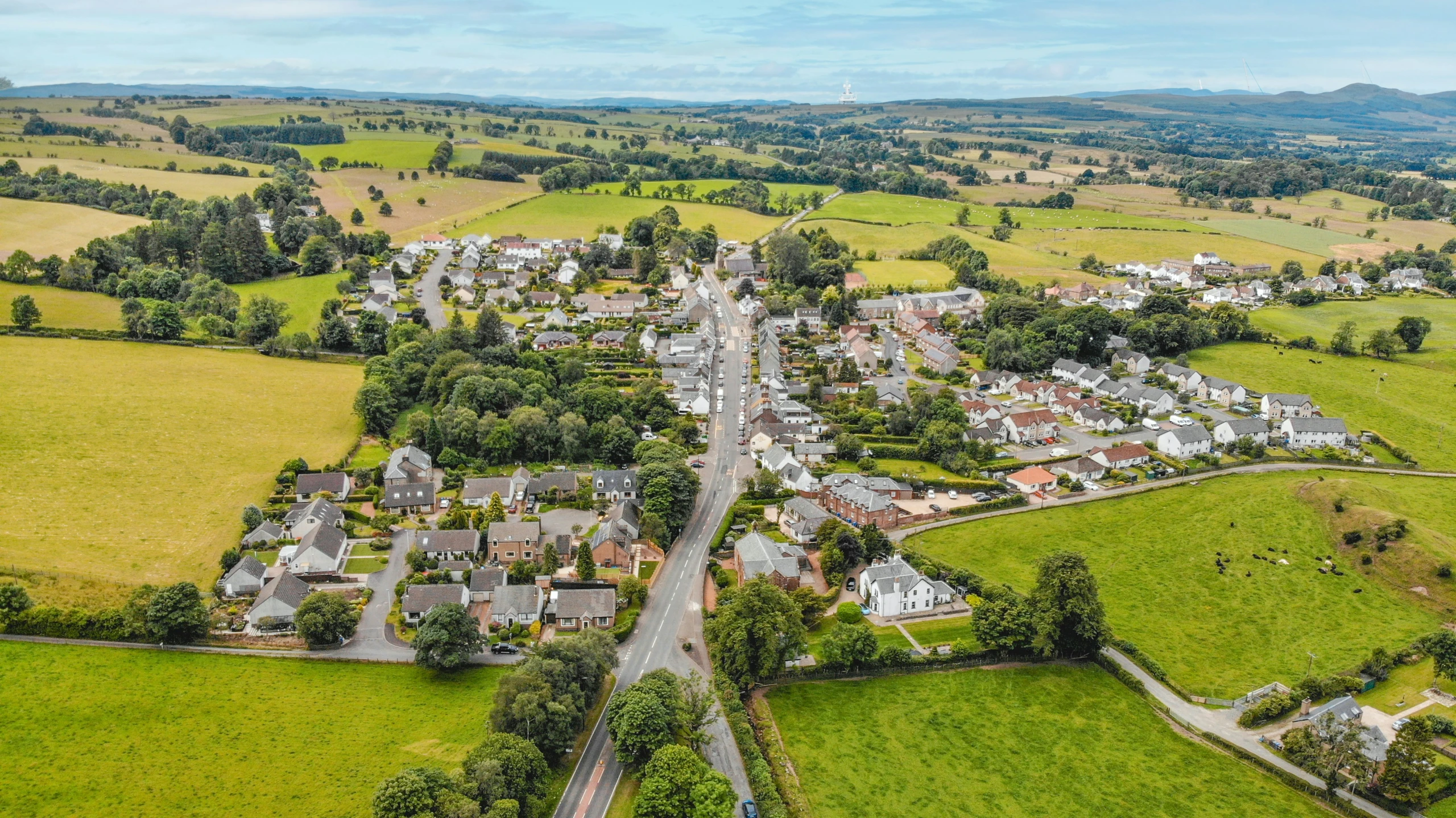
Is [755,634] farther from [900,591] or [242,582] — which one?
[242,582]

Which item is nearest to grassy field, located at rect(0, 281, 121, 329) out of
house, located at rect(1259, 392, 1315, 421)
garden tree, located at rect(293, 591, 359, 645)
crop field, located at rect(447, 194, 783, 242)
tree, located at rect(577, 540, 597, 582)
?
crop field, located at rect(447, 194, 783, 242)

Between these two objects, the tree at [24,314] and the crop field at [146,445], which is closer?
the crop field at [146,445]

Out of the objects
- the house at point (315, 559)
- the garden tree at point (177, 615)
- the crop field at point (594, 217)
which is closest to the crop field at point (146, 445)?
the house at point (315, 559)

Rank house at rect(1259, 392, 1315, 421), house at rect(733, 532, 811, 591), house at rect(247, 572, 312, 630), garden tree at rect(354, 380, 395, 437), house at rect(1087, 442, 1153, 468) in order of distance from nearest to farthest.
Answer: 1. house at rect(247, 572, 312, 630)
2. house at rect(733, 532, 811, 591)
3. house at rect(1087, 442, 1153, 468)
4. garden tree at rect(354, 380, 395, 437)
5. house at rect(1259, 392, 1315, 421)

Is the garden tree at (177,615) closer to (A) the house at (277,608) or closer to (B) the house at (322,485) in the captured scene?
(A) the house at (277,608)

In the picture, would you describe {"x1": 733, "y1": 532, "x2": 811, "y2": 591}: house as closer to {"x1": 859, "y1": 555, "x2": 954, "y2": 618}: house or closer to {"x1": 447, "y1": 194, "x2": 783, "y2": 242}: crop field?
{"x1": 859, "y1": 555, "x2": 954, "y2": 618}: house

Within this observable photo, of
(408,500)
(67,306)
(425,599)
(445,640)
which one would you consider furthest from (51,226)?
Result: (445,640)
